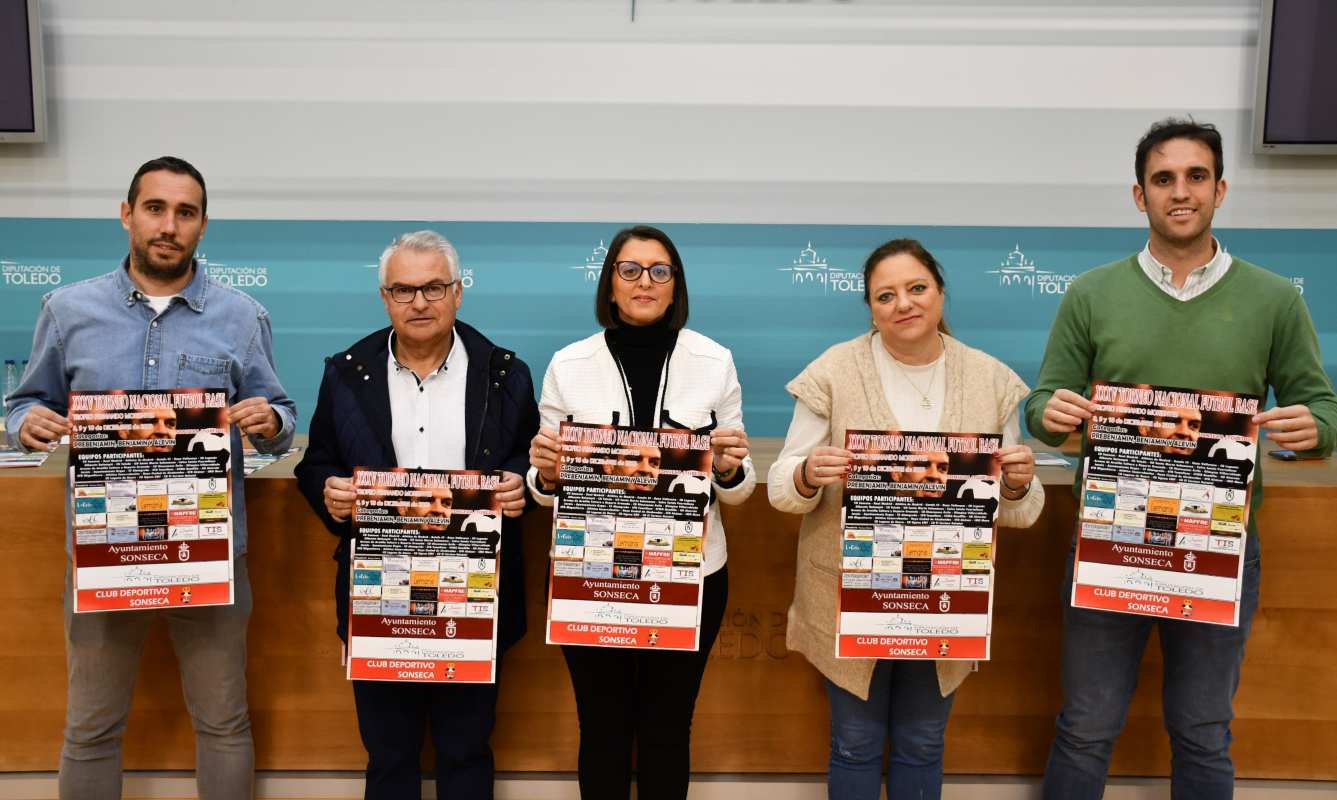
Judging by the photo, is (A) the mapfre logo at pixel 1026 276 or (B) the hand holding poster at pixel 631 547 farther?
(A) the mapfre logo at pixel 1026 276

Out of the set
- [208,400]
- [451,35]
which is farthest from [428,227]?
[208,400]

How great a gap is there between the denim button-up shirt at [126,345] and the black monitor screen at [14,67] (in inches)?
60.2

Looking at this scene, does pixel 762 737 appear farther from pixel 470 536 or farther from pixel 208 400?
pixel 208 400

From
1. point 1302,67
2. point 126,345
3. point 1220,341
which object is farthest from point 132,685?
point 1302,67

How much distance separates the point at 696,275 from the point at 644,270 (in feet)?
4.33

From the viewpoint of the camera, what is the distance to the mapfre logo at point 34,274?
11.1 feet

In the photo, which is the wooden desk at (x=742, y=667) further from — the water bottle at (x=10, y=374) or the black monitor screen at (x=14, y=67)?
the black monitor screen at (x=14, y=67)

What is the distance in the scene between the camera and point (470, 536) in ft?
6.68

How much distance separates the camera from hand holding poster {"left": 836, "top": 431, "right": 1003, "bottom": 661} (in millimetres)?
1950

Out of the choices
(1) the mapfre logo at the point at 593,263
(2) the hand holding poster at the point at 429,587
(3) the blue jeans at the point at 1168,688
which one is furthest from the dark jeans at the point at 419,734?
(1) the mapfre logo at the point at 593,263

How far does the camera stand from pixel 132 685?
7.50ft

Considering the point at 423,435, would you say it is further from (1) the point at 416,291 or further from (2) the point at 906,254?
(2) the point at 906,254

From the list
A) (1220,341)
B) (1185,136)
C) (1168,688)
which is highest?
(1185,136)

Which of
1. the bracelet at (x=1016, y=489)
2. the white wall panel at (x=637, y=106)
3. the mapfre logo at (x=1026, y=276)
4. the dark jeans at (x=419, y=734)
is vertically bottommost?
the dark jeans at (x=419, y=734)
